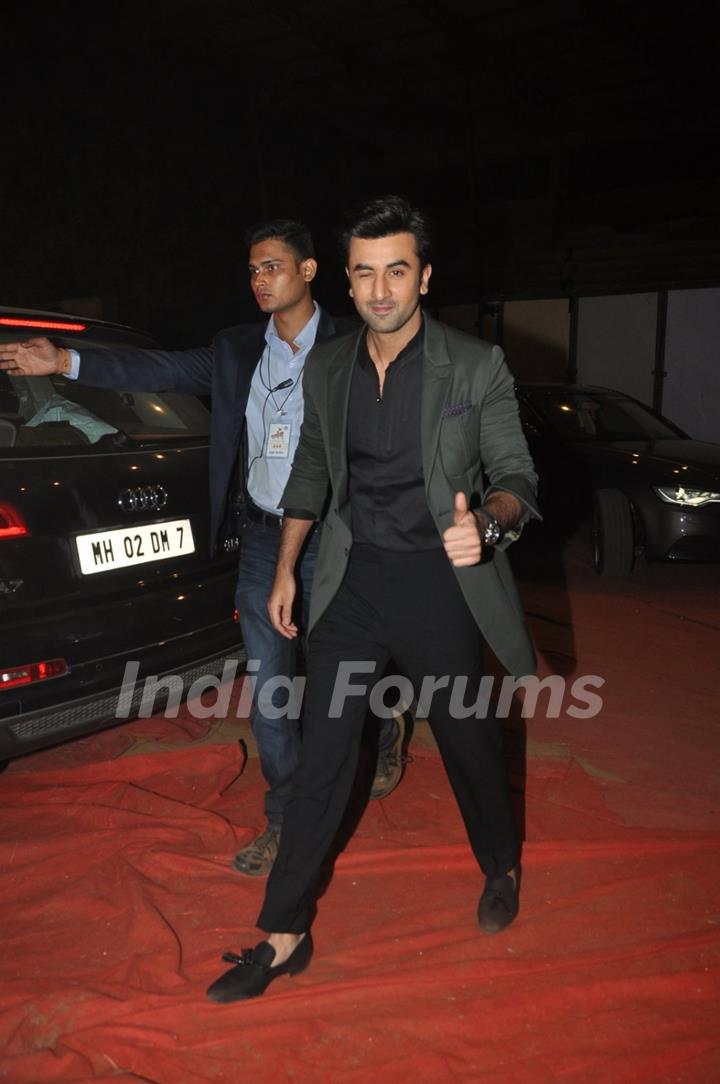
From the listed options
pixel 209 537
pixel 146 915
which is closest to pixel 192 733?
pixel 209 537

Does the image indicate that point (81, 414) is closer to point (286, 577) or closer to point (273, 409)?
point (273, 409)

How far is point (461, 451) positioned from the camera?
2.48 metres

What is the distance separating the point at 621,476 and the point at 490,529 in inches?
206

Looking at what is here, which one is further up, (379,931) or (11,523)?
(11,523)

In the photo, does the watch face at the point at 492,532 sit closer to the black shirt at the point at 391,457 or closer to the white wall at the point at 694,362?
the black shirt at the point at 391,457

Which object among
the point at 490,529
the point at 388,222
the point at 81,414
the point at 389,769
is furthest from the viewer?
the point at 389,769

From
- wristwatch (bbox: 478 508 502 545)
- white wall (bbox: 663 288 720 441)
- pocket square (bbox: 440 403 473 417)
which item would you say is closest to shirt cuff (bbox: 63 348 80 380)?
pocket square (bbox: 440 403 473 417)

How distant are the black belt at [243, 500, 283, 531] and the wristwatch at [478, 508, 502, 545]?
954mm

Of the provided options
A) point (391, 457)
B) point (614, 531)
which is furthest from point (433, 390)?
point (614, 531)

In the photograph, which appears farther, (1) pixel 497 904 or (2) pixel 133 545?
(2) pixel 133 545

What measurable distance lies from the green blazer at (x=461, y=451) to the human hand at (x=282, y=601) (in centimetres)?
15

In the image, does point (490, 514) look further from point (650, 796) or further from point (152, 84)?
point (152, 84)

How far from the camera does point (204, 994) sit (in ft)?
8.25

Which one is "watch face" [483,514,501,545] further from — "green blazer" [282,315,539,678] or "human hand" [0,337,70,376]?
"human hand" [0,337,70,376]
